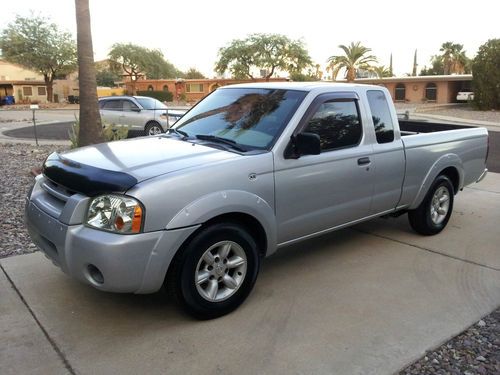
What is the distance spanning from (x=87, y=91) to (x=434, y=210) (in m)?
6.72

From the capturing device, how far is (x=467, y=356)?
3.22 m

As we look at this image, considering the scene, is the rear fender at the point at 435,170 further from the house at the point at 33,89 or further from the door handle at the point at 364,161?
the house at the point at 33,89

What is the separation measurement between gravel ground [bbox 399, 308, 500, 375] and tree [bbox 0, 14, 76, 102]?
5096 centimetres

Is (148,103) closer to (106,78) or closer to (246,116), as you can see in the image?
(246,116)

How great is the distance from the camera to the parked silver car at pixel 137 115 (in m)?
16.4

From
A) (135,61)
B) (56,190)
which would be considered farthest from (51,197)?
(135,61)

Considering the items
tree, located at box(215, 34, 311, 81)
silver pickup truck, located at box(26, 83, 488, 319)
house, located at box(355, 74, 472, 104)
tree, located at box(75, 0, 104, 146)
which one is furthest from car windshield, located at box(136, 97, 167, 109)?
tree, located at box(215, 34, 311, 81)

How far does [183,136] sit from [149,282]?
5.56 feet

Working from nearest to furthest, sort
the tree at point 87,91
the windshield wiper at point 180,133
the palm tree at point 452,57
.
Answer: the windshield wiper at point 180,133 < the tree at point 87,91 < the palm tree at point 452,57

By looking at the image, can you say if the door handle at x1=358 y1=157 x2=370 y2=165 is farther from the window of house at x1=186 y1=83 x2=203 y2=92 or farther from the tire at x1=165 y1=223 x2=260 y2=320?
the window of house at x1=186 y1=83 x2=203 y2=92

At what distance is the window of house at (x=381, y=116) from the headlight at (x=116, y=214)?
8.94ft

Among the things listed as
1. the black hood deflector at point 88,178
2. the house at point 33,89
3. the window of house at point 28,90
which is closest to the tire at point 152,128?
the black hood deflector at point 88,178

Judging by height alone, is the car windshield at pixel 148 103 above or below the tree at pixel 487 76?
below

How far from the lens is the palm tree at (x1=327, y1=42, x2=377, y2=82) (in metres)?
43.9
